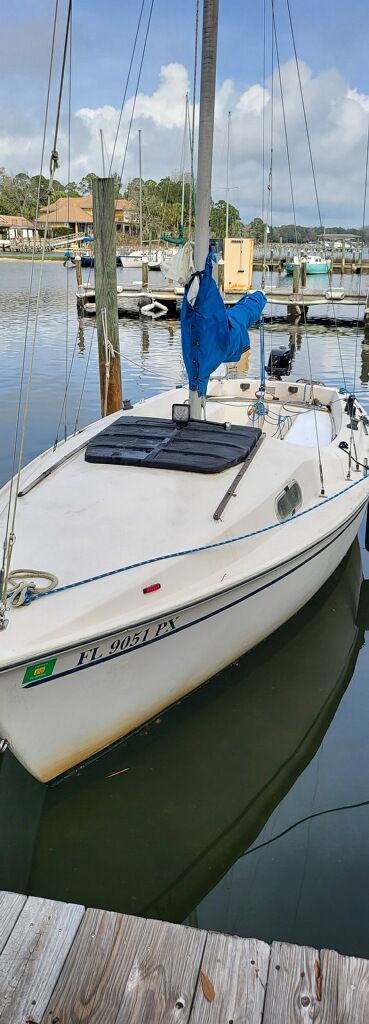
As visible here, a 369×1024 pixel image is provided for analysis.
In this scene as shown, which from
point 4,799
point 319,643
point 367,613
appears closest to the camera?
point 4,799

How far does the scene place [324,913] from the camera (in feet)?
13.2

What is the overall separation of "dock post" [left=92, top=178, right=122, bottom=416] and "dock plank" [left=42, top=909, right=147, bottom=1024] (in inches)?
330

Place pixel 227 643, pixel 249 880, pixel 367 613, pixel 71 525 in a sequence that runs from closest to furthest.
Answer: pixel 249 880, pixel 71 525, pixel 227 643, pixel 367 613

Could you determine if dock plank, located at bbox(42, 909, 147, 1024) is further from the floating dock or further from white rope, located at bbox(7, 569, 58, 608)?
the floating dock

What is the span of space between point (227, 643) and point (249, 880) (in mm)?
1779

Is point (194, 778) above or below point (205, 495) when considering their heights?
below

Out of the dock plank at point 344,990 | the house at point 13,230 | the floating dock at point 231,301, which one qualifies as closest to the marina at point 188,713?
the dock plank at point 344,990

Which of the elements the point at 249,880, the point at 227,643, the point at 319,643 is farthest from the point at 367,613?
the point at 249,880

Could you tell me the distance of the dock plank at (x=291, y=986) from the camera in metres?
2.77

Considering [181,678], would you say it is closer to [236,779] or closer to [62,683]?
[236,779]

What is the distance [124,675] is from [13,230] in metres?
116

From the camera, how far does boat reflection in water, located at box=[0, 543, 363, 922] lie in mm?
4320

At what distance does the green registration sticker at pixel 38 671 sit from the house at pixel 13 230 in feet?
348

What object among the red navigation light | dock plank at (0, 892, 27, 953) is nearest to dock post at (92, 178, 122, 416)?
the red navigation light
